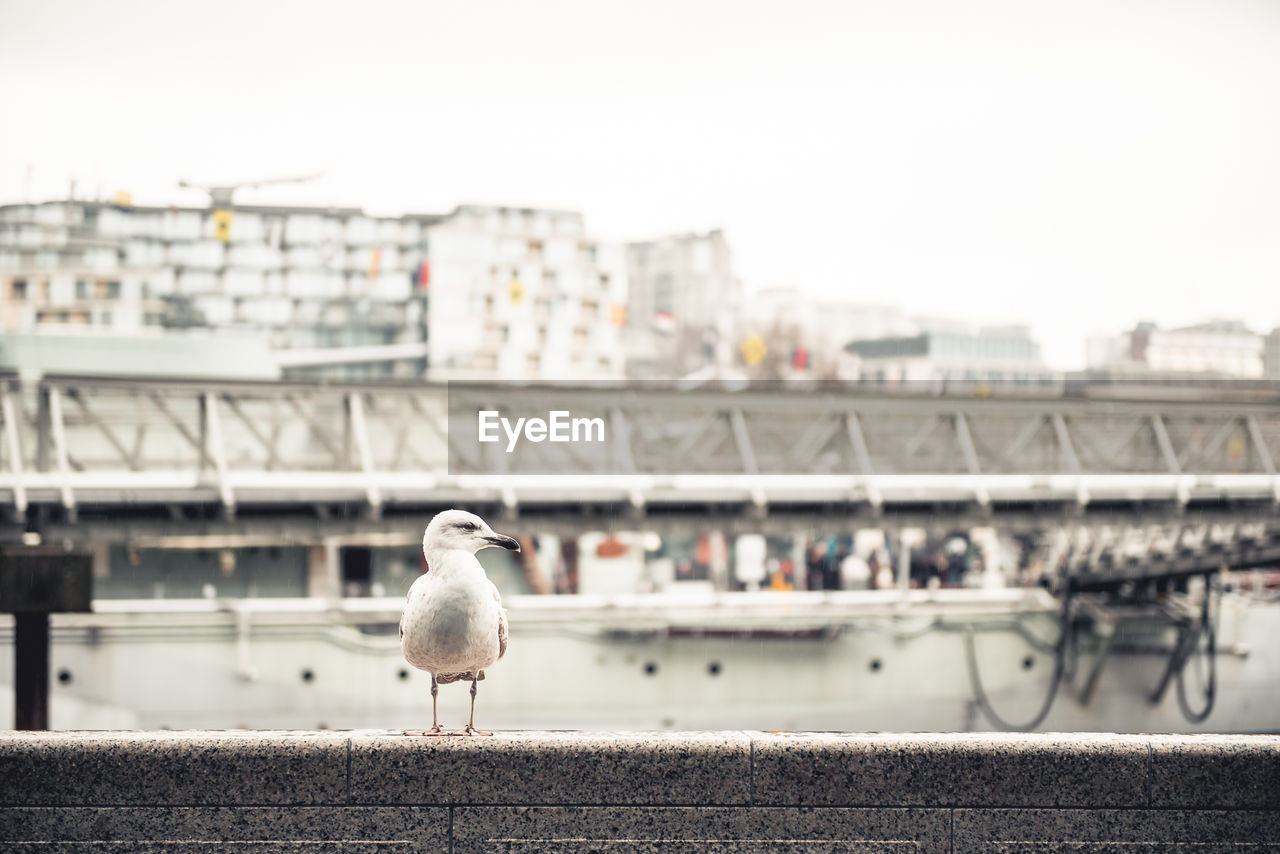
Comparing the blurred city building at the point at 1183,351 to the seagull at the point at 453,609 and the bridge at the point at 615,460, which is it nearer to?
the bridge at the point at 615,460

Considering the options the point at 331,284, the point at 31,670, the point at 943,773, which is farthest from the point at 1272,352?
the point at 331,284

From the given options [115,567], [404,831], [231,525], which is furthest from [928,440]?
[404,831]

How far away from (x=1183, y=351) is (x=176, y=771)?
85.7ft

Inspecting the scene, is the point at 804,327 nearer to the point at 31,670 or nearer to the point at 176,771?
the point at 31,670

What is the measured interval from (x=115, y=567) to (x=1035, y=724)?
16.5 metres

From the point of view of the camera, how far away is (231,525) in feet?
56.1

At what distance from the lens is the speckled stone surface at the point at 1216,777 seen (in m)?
4.39

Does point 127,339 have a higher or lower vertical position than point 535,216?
lower

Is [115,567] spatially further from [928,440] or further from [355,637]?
[928,440]

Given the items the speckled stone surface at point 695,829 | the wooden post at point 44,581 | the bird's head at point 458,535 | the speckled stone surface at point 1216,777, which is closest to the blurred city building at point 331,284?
the wooden post at point 44,581

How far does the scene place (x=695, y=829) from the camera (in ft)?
14.1

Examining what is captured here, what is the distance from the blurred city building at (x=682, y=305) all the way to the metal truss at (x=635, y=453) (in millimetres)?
16546

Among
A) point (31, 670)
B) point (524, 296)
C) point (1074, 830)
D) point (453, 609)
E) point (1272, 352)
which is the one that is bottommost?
point (31, 670)

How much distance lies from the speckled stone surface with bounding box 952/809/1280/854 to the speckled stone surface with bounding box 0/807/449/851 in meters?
1.94
